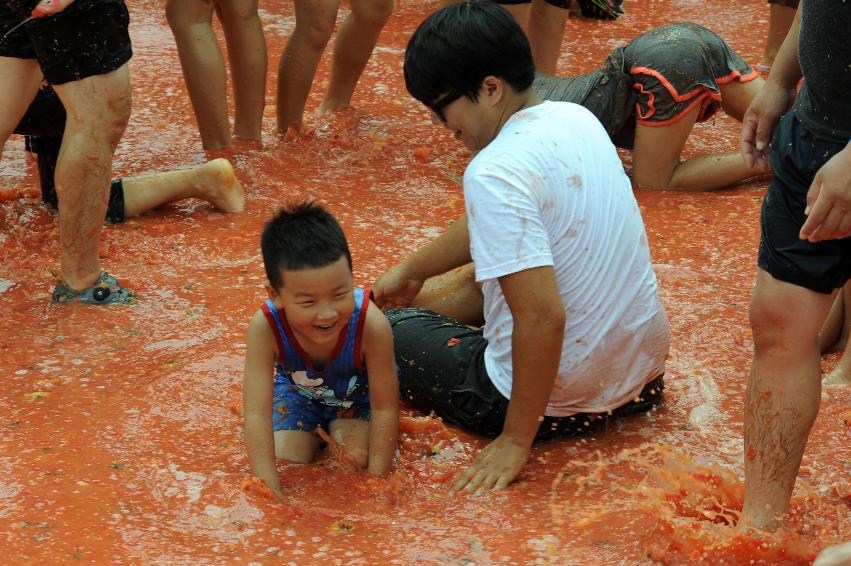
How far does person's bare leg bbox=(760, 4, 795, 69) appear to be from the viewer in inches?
237

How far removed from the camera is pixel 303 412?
2.97m

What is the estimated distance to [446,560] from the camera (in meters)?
2.39

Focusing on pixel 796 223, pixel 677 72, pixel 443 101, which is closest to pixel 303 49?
pixel 677 72

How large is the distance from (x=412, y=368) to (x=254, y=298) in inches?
34.1

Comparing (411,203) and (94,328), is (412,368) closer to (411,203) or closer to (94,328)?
(94,328)

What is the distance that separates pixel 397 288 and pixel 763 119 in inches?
45.8

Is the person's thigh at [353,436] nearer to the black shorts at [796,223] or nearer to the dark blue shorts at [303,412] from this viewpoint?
the dark blue shorts at [303,412]

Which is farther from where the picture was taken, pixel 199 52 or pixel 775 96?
pixel 199 52

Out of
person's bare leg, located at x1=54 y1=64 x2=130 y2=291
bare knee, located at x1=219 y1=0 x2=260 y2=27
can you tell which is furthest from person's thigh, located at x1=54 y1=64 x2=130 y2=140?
bare knee, located at x1=219 y1=0 x2=260 y2=27

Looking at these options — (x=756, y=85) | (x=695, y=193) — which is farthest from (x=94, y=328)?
(x=756, y=85)

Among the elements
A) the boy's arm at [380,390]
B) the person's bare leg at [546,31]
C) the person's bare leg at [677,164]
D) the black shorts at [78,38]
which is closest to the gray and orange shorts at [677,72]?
the person's bare leg at [677,164]

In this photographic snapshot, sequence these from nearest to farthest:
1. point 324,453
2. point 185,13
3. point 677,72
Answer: point 324,453 → point 677,72 → point 185,13

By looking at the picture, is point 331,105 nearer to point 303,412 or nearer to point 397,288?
point 397,288

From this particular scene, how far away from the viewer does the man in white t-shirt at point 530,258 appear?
2.58 meters
